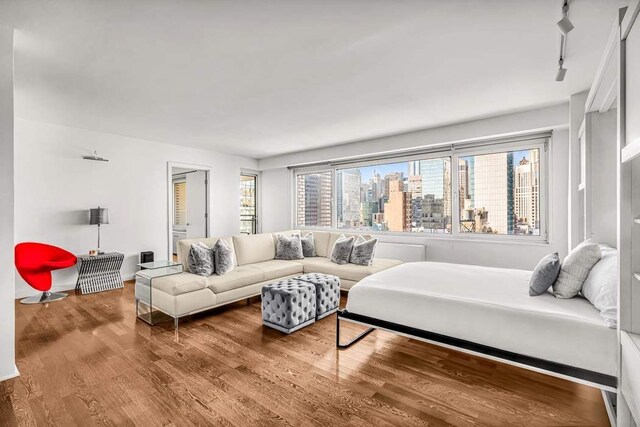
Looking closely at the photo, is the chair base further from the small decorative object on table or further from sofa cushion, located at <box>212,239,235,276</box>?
sofa cushion, located at <box>212,239,235,276</box>

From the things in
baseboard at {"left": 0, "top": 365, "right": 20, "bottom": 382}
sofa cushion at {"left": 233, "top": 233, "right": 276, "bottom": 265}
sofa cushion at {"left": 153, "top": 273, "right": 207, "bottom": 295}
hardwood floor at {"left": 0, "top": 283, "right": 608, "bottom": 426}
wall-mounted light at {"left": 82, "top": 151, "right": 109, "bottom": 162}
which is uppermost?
wall-mounted light at {"left": 82, "top": 151, "right": 109, "bottom": 162}

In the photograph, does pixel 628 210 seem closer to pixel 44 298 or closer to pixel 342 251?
pixel 342 251

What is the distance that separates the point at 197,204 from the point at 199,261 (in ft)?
11.3

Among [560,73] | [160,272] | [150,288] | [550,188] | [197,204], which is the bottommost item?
[150,288]

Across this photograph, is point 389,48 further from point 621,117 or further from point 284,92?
point 621,117

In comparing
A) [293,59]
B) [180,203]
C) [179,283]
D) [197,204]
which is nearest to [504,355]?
[293,59]

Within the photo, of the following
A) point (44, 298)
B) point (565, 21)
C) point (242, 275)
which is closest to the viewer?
point (565, 21)

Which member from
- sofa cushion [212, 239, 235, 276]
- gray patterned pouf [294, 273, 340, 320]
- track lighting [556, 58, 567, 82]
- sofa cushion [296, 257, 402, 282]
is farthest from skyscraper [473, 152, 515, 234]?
sofa cushion [212, 239, 235, 276]

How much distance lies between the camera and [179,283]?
3.25 meters

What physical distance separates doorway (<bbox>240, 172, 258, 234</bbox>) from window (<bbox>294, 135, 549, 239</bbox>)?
165cm

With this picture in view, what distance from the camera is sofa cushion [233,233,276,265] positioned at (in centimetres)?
453

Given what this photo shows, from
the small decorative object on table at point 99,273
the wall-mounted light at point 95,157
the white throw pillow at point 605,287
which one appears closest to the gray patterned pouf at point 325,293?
the white throw pillow at point 605,287

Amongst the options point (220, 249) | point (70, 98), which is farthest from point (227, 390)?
point (70, 98)

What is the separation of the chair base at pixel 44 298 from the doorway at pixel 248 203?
3.78 m
